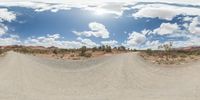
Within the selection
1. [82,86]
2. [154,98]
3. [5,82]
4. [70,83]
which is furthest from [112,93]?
[5,82]

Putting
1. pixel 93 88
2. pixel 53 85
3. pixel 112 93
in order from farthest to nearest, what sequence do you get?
pixel 53 85, pixel 93 88, pixel 112 93

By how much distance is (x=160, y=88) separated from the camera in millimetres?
16438

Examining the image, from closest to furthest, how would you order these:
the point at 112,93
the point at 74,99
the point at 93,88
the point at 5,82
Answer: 1. the point at 74,99
2. the point at 112,93
3. the point at 93,88
4. the point at 5,82

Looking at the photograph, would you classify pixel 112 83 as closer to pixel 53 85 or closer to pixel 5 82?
pixel 53 85

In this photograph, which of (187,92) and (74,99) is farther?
(187,92)

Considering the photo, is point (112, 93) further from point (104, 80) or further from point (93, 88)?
point (104, 80)

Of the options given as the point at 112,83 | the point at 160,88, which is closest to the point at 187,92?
the point at 160,88

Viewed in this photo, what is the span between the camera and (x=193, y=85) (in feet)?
57.1

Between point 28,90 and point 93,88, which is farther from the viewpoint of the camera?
point 93,88

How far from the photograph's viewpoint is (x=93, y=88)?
16.1 meters

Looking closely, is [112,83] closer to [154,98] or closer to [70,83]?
[70,83]

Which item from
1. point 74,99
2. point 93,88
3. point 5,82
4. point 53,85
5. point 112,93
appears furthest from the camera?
point 5,82

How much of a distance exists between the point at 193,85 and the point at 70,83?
17.8ft

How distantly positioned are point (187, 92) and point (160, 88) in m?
1.69
